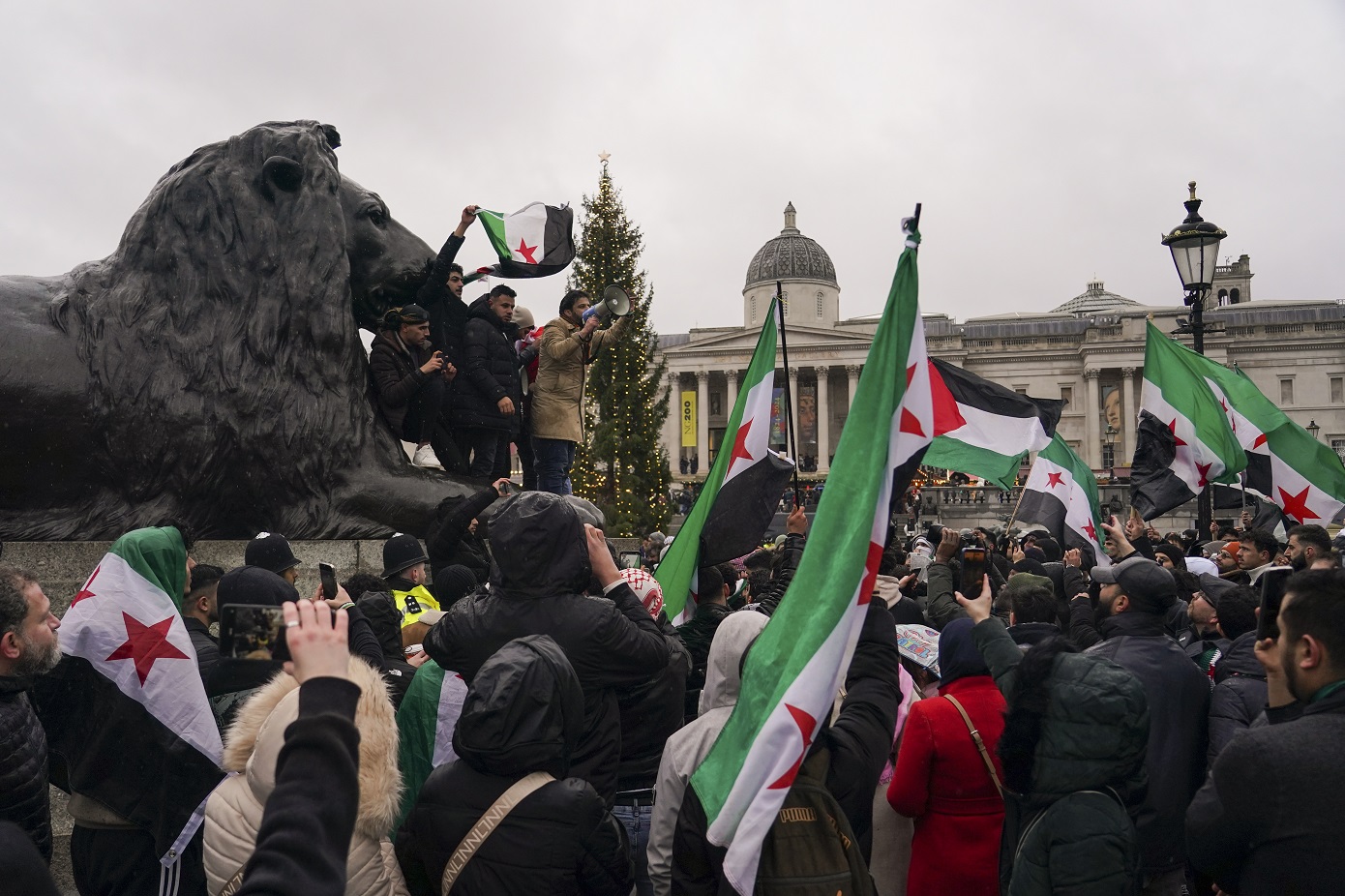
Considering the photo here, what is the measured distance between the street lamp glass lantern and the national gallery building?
4974 cm

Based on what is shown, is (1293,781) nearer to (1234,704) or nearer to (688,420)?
(1234,704)

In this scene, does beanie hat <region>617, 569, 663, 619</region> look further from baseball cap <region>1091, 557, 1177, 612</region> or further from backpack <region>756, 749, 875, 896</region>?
baseball cap <region>1091, 557, 1177, 612</region>

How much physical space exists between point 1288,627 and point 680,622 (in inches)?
103

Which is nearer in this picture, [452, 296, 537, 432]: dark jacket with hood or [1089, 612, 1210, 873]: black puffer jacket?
[1089, 612, 1210, 873]: black puffer jacket

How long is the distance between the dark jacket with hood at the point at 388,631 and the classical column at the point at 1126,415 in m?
67.2

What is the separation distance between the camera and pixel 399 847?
257 cm

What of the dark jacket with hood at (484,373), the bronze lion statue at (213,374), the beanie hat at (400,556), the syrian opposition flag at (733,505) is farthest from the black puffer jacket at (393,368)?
the syrian opposition flag at (733,505)

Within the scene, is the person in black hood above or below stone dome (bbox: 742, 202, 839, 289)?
below

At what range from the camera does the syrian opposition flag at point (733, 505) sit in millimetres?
4293

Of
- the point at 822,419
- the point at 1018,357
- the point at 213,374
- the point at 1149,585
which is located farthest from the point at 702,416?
the point at 1149,585

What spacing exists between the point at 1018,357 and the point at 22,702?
7042 centimetres

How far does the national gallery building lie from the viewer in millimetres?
66250

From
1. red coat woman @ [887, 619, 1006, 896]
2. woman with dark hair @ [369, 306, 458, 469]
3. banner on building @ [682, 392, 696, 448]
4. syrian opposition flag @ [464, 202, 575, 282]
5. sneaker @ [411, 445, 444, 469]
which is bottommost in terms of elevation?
red coat woman @ [887, 619, 1006, 896]

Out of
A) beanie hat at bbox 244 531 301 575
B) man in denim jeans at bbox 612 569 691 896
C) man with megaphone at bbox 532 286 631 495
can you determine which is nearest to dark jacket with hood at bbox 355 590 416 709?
beanie hat at bbox 244 531 301 575
